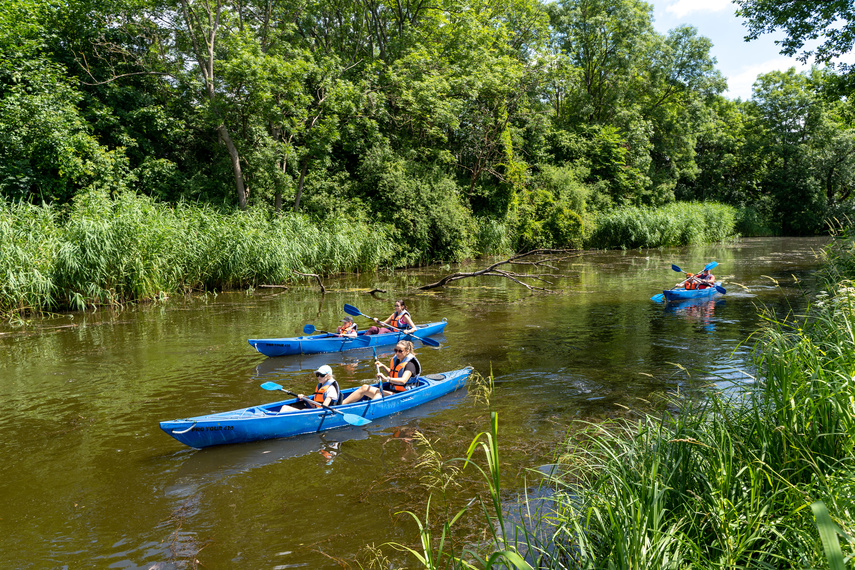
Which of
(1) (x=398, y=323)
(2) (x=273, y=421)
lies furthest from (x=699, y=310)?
(2) (x=273, y=421)

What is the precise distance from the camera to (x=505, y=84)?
2847 centimetres

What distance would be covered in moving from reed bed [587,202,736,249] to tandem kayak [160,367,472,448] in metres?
27.5

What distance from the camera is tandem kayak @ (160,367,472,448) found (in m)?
6.07

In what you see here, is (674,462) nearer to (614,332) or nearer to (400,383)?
(400,383)

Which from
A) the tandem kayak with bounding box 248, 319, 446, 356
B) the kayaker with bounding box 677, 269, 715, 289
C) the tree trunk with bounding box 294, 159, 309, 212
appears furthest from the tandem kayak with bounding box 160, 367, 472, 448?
the tree trunk with bounding box 294, 159, 309, 212

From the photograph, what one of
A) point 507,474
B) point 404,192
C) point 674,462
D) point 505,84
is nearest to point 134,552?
point 507,474

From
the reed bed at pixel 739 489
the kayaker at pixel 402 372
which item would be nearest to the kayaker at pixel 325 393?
the kayaker at pixel 402 372

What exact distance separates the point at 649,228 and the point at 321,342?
27333mm

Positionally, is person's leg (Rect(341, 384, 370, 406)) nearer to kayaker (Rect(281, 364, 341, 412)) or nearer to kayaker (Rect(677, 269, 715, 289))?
kayaker (Rect(281, 364, 341, 412))

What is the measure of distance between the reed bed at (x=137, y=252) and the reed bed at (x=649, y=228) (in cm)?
1866

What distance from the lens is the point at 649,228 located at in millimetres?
33000

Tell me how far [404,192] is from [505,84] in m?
8.74

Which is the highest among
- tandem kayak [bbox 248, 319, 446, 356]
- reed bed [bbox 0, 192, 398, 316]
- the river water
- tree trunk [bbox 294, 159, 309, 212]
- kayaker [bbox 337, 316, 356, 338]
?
tree trunk [bbox 294, 159, 309, 212]

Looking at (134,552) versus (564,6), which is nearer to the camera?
(134,552)
